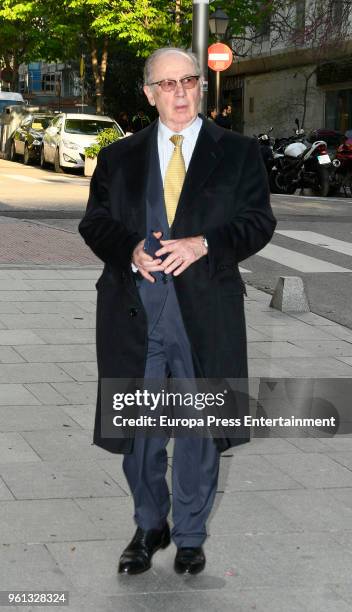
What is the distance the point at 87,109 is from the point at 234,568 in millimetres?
54926

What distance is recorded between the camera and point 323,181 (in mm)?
22484

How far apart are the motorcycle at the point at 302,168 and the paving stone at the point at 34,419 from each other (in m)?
16.0

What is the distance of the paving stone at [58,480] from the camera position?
5.04m

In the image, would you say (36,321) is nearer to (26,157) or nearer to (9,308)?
(9,308)

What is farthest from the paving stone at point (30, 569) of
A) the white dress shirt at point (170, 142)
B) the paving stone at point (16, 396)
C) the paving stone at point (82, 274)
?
the paving stone at point (82, 274)

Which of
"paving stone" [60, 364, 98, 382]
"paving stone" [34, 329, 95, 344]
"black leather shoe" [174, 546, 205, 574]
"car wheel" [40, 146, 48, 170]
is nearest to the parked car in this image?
"car wheel" [40, 146, 48, 170]

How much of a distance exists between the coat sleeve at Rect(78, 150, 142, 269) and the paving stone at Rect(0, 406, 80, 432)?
2.07 metres

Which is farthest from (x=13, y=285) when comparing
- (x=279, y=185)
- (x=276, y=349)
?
(x=279, y=185)

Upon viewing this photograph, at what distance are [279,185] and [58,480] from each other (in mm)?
18377

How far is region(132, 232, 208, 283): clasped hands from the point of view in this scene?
393 cm

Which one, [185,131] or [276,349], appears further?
[276,349]

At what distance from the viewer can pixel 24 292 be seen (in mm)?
10422

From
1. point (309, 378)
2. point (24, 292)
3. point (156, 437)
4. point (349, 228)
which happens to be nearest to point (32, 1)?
point (349, 228)

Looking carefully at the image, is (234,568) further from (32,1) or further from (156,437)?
(32,1)
